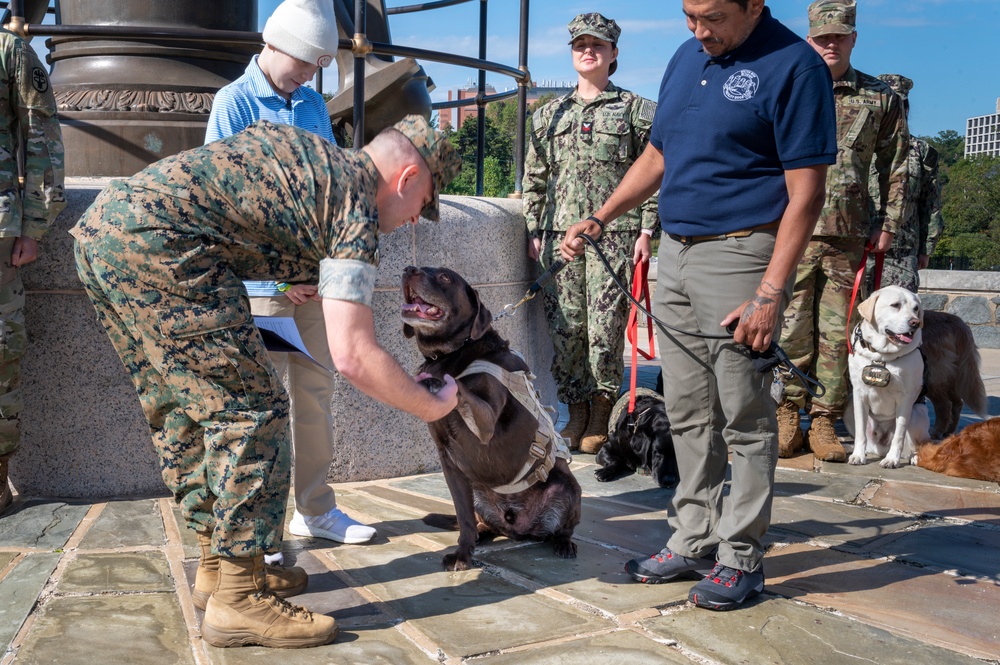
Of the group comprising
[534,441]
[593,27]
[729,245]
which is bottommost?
[534,441]

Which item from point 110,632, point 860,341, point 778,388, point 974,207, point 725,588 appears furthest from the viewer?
point 974,207

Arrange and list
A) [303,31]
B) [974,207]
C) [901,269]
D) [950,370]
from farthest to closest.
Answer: [974,207] → [901,269] → [950,370] → [303,31]

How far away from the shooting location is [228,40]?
13.5 feet

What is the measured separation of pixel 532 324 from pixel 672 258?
7.92 ft

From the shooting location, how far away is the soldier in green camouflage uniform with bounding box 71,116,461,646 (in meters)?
2.41

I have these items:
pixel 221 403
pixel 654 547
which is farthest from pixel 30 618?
pixel 654 547

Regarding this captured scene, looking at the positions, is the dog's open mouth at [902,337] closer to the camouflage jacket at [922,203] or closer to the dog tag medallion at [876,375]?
the dog tag medallion at [876,375]

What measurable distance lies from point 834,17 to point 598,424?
2730mm

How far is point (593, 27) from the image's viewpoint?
5.25m

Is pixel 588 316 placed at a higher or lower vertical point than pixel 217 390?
higher

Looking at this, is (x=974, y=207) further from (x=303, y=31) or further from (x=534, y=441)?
(x=303, y=31)

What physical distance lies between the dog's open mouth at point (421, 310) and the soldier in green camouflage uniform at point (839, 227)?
9.12 ft

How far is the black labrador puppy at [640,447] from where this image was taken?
477 cm

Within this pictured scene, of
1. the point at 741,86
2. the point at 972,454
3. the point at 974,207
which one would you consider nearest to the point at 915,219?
the point at 972,454
